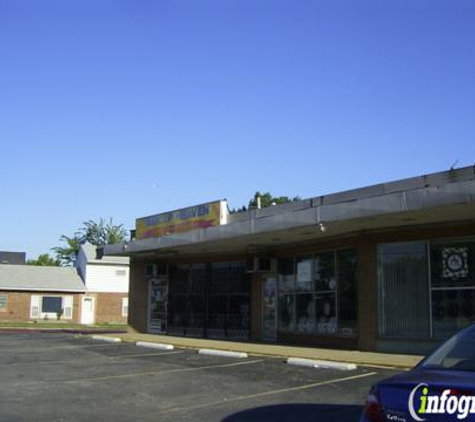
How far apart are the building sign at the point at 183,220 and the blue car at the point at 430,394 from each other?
63.7 ft

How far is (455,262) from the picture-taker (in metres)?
17.2

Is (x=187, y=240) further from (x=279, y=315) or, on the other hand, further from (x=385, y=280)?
(x=385, y=280)

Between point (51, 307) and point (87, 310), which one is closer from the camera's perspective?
point (51, 307)

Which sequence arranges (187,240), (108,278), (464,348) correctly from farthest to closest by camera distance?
(108,278) → (187,240) → (464,348)

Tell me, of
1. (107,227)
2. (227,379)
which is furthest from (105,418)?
(107,227)

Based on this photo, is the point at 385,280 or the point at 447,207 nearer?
the point at 447,207

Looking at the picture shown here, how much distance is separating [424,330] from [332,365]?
14.0 feet

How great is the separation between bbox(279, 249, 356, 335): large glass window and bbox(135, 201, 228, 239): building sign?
3.17 metres

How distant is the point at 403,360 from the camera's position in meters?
15.6

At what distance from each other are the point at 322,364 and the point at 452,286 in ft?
15.5

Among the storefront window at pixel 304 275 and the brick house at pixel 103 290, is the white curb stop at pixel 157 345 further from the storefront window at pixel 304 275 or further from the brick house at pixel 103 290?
the brick house at pixel 103 290

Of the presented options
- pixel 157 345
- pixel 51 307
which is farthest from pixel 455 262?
pixel 51 307

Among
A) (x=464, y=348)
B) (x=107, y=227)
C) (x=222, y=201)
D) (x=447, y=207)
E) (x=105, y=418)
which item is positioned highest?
(x=107, y=227)

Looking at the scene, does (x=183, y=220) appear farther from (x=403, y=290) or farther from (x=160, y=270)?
(x=403, y=290)
